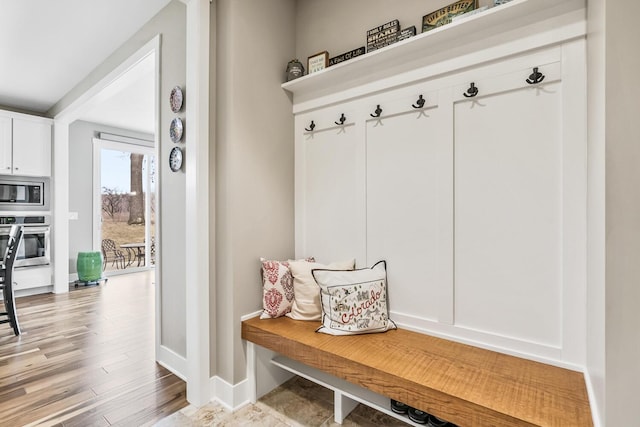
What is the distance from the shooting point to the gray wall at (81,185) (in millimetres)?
5039

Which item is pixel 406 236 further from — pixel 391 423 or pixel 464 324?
pixel 391 423

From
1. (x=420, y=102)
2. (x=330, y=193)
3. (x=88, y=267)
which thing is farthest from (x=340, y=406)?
(x=88, y=267)

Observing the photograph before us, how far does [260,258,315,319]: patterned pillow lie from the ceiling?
2.01m

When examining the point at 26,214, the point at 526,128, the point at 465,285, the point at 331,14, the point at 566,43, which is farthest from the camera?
the point at 26,214

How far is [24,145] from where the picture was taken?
13.8ft

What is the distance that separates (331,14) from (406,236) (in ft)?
5.06

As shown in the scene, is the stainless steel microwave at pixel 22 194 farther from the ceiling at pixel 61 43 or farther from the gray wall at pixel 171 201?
the gray wall at pixel 171 201

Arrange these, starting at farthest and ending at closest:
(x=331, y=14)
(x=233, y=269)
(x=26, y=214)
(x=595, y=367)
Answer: (x=26, y=214), (x=331, y=14), (x=233, y=269), (x=595, y=367)

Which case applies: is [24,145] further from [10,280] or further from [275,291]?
[275,291]

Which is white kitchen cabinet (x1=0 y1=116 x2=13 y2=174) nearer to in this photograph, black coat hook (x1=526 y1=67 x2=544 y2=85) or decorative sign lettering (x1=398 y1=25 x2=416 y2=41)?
decorative sign lettering (x1=398 y1=25 x2=416 y2=41)

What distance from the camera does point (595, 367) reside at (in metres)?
1.05
